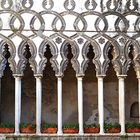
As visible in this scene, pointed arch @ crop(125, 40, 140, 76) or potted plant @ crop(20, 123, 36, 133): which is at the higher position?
pointed arch @ crop(125, 40, 140, 76)

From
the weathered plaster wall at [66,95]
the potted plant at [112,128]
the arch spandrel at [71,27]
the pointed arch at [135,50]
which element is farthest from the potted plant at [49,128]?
the pointed arch at [135,50]

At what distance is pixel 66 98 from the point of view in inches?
919

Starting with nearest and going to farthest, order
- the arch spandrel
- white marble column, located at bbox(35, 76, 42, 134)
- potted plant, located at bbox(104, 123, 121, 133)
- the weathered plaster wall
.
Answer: white marble column, located at bbox(35, 76, 42, 134) < potted plant, located at bbox(104, 123, 121, 133) < the arch spandrel < the weathered plaster wall

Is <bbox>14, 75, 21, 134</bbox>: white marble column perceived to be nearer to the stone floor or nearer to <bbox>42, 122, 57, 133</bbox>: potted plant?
the stone floor

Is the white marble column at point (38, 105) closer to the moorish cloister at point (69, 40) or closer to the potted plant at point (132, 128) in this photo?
the moorish cloister at point (69, 40)

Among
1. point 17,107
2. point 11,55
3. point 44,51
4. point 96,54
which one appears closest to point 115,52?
point 96,54

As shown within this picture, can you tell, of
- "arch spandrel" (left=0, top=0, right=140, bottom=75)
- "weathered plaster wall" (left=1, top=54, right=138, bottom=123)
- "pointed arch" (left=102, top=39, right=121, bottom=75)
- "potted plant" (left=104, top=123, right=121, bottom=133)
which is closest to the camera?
"potted plant" (left=104, top=123, right=121, bottom=133)

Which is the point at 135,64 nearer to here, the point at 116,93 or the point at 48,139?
the point at 116,93

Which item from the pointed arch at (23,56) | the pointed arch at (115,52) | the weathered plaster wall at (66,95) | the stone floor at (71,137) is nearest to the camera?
the stone floor at (71,137)

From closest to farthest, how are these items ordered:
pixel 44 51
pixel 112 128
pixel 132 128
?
pixel 112 128 < pixel 132 128 < pixel 44 51

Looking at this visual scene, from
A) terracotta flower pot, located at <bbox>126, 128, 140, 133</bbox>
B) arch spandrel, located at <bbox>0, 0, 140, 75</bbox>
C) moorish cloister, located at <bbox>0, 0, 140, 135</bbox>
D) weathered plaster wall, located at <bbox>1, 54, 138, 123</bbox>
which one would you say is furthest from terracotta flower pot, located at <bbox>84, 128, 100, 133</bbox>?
weathered plaster wall, located at <bbox>1, 54, 138, 123</bbox>

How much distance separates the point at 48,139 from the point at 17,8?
5.91 metres

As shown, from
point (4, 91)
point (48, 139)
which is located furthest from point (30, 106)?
point (48, 139)

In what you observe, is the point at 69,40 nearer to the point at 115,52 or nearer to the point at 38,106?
the point at 115,52
